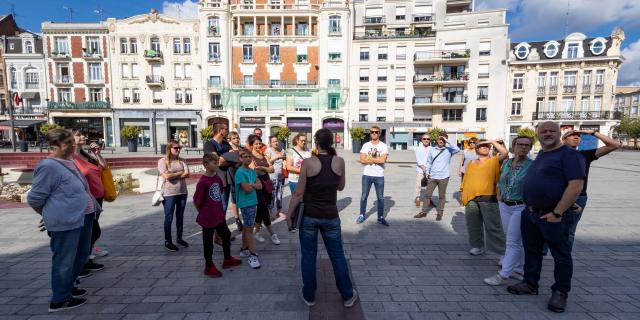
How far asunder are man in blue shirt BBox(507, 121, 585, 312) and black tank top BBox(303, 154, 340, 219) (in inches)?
83.9

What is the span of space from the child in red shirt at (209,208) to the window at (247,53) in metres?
33.7

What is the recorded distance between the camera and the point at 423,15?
35.8 m

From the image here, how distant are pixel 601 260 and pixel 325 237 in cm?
444

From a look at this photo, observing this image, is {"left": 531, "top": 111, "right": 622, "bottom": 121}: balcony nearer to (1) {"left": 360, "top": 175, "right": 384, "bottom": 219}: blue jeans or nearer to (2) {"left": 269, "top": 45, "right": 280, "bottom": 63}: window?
(2) {"left": 269, "top": 45, "right": 280, "bottom": 63}: window

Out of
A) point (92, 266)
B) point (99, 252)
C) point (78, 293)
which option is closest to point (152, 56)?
point (99, 252)

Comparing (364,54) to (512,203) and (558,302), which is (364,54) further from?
(558,302)

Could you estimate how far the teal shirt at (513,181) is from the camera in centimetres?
354

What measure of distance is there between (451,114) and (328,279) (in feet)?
119

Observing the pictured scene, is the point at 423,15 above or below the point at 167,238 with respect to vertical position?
above

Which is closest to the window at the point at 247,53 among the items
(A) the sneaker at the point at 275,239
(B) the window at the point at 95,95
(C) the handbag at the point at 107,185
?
(B) the window at the point at 95,95

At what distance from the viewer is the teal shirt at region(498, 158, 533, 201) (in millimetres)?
3543

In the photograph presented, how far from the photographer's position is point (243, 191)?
4.21 m

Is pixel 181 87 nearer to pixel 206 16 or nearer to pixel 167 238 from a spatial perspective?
pixel 206 16

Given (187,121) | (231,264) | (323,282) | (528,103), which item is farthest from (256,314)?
(528,103)
